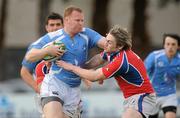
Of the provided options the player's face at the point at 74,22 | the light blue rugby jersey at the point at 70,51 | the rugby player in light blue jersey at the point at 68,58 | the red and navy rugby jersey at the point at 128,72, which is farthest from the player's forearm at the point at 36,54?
the red and navy rugby jersey at the point at 128,72

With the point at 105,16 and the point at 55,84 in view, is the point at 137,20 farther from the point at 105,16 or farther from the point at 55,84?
the point at 55,84

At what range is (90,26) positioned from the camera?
32.1m

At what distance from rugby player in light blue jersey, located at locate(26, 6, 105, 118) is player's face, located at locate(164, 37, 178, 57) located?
3.12 m

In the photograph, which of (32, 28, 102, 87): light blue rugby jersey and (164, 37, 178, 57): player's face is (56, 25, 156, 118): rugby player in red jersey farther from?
(164, 37, 178, 57): player's face

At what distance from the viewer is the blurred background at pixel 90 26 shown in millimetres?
19219

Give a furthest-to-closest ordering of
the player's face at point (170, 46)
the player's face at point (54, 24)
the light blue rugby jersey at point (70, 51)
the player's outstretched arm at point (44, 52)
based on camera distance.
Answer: the player's face at point (170, 46)
the player's face at point (54, 24)
the light blue rugby jersey at point (70, 51)
the player's outstretched arm at point (44, 52)

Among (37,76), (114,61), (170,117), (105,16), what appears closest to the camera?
(114,61)

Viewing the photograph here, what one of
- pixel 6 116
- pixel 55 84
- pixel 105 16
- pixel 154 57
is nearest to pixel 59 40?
pixel 55 84

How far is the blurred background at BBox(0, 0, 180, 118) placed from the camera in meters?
19.2

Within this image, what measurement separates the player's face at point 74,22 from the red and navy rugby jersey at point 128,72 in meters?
0.62

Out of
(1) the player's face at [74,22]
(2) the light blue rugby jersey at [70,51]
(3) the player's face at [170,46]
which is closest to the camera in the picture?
(1) the player's face at [74,22]

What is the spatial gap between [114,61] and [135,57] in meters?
0.30

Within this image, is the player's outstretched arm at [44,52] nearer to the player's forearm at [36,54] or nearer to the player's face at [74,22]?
the player's forearm at [36,54]

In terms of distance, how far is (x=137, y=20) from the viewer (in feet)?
101
